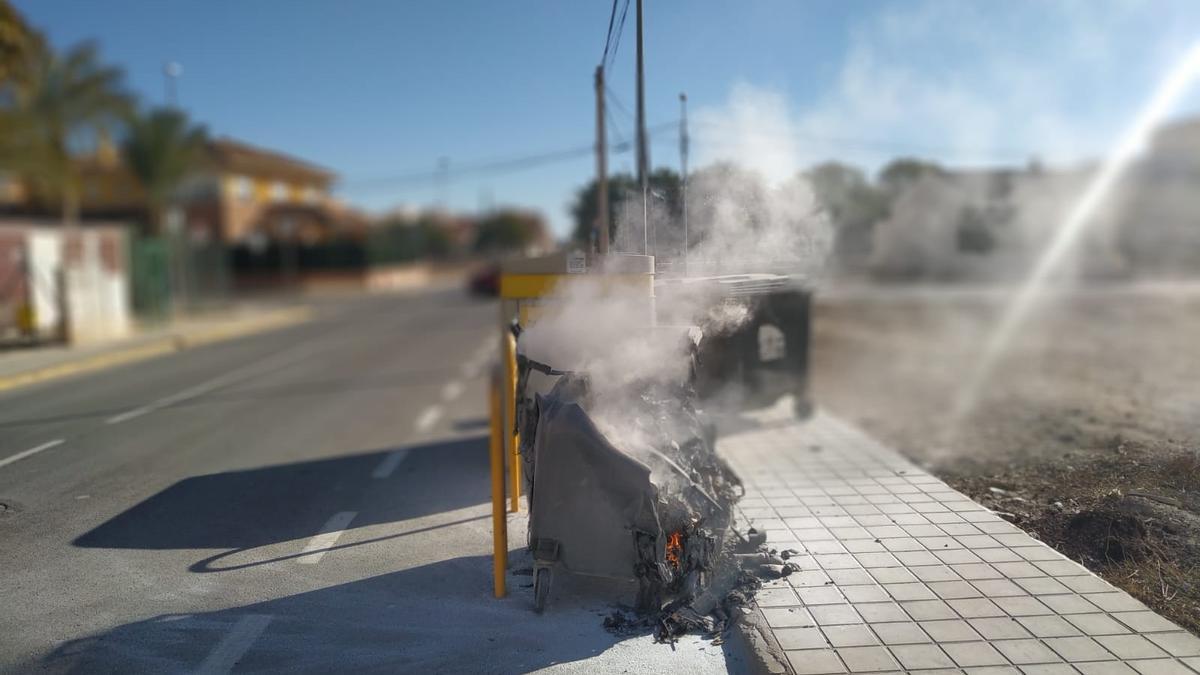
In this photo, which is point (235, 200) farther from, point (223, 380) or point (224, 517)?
point (224, 517)

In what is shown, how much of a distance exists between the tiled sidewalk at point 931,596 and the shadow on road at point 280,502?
2.34 metres

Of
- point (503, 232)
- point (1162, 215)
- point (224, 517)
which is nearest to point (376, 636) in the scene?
point (224, 517)

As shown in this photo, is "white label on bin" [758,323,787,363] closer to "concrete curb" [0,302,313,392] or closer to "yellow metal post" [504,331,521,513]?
"yellow metal post" [504,331,521,513]

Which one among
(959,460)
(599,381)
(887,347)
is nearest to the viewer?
(599,381)

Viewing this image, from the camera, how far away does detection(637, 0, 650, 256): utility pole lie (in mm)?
5445

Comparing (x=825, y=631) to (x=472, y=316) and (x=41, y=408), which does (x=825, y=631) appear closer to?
(x=41, y=408)

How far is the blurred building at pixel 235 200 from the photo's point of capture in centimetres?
3656

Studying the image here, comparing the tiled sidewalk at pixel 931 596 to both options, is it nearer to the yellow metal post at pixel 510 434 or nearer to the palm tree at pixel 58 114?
the yellow metal post at pixel 510 434

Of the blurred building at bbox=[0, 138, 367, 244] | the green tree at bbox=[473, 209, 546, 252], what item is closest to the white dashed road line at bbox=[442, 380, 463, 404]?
the blurred building at bbox=[0, 138, 367, 244]

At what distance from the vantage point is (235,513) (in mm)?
5508

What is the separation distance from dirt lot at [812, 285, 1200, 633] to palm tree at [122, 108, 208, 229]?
70.8 ft

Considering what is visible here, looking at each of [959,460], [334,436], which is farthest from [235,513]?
[959,460]

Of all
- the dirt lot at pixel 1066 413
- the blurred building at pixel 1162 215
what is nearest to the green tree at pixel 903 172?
the dirt lot at pixel 1066 413

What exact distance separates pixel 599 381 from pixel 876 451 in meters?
3.67
